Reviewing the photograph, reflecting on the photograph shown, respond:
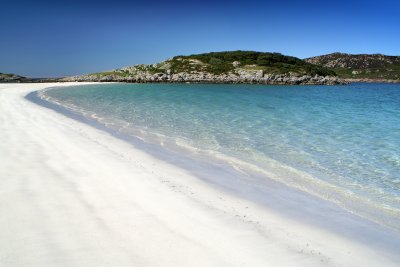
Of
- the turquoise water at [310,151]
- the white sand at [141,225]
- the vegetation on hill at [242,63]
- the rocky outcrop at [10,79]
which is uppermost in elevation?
the vegetation on hill at [242,63]

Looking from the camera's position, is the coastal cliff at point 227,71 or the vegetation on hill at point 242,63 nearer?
the coastal cliff at point 227,71

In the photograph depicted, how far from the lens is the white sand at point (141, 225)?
181 inches

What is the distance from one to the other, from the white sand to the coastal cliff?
9334 centimetres

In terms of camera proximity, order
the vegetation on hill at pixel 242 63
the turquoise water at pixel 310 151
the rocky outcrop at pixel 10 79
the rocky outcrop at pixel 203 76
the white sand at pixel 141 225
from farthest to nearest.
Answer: the vegetation on hill at pixel 242 63 → the rocky outcrop at pixel 10 79 → the rocky outcrop at pixel 203 76 → the turquoise water at pixel 310 151 → the white sand at pixel 141 225

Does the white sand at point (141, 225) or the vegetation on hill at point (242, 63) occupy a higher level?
the vegetation on hill at point (242, 63)

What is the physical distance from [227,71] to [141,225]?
106 meters

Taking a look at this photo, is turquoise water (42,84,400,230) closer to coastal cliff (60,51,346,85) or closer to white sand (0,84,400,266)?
white sand (0,84,400,266)

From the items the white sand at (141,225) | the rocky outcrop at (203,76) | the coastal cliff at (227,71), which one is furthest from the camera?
the coastal cliff at (227,71)

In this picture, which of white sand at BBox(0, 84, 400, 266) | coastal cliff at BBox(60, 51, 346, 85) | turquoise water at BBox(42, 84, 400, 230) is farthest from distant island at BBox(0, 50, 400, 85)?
white sand at BBox(0, 84, 400, 266)

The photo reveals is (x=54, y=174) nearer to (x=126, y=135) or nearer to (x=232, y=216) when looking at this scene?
(x=232, y=216)

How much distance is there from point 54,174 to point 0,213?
2.43 metres

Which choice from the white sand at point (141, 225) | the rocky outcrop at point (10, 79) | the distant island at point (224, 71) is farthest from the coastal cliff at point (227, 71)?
the white sand at point (141, 225)

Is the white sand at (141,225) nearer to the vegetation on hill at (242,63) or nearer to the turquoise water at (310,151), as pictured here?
the turquoise water at (310,151)

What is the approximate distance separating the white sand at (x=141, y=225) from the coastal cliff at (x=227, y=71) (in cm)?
9334
